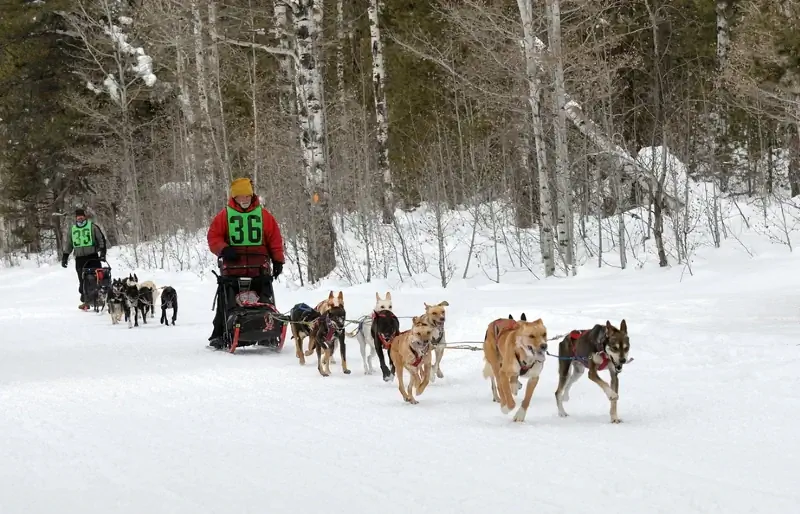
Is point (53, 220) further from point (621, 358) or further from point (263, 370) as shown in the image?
point (621, 358)

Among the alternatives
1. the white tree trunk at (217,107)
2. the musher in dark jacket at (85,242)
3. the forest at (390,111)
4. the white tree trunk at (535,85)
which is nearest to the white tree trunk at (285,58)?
the forest at (390,111)

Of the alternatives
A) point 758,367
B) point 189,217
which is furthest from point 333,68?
point 758,367

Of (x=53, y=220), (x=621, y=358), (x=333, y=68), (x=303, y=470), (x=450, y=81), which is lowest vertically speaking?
(x=303, y=470)

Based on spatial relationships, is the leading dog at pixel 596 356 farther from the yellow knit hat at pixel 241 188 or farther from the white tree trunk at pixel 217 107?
the white tree trunk at pixel 217 107

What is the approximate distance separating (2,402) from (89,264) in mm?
10079

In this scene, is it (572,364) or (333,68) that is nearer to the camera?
(572,364)

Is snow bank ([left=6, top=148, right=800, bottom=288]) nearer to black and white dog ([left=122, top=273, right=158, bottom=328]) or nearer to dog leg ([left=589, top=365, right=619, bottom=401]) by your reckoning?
black and white dog ([left=122, top=273, right=158, bottom=328])

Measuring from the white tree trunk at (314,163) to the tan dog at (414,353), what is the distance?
9.49 m

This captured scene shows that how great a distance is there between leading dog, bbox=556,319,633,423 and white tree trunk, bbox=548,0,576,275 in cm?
857

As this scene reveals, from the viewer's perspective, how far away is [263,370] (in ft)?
29.9

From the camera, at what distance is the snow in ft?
14.8

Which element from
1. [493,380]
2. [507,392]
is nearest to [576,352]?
[507,392]

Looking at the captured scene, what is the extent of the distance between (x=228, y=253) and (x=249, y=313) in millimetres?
782

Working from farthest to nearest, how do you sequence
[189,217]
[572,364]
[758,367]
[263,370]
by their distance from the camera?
[189,217] → [263,370] → [758,367] → [572,364]
